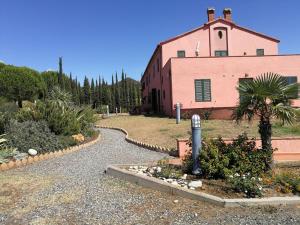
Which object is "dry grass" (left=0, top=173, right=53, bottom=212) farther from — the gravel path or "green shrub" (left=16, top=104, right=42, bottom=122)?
"green shrub" (left=16, top=104, right=42, bottom=122)

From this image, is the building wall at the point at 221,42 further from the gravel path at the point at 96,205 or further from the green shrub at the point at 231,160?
the gravel path at the point at 96,205

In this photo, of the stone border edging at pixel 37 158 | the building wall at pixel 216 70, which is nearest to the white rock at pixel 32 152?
the stone border edging at pixel 37 158

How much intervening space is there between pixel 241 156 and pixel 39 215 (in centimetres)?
420

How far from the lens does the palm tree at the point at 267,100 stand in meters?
6.52

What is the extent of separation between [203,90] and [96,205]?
52.3 ft

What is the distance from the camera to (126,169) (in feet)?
25.2

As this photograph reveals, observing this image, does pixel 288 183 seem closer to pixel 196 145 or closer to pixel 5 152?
pixel 196 145

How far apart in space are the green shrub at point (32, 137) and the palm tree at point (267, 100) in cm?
684

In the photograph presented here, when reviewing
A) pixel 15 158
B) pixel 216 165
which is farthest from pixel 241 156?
pixel 15 158

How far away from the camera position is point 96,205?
218 inches

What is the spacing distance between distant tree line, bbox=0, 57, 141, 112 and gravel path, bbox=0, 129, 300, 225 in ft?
112

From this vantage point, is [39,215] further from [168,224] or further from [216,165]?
[216,165]

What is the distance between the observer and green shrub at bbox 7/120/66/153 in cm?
1036

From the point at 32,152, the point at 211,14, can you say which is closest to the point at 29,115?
the point at 32,152
